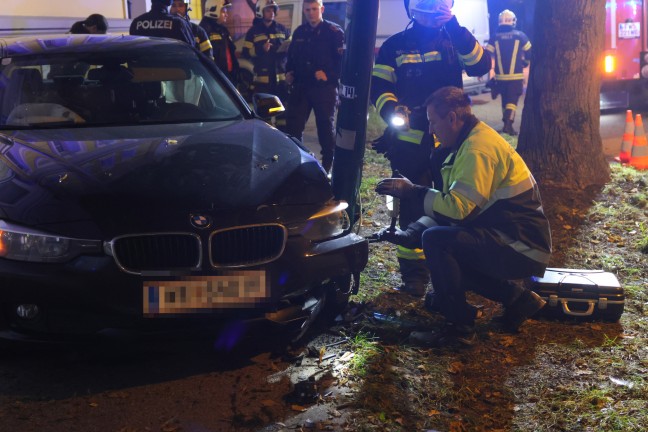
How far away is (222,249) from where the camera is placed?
3805 millimetres

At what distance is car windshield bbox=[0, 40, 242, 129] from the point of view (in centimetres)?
495

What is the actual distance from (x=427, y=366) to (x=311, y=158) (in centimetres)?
127

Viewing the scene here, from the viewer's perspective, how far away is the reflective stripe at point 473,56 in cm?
573

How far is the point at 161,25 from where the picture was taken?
8.61m

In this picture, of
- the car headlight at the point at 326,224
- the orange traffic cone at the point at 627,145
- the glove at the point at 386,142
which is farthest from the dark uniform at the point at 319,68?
the car headlight at the point at 326,224

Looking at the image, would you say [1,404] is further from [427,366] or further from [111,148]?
[427,366]

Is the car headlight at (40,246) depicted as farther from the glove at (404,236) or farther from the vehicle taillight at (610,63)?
the vehicle taillight at (610,63)

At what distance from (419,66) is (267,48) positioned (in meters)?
5.90

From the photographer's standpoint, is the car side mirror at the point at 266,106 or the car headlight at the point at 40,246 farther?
the car side mirror at the point at 266,106

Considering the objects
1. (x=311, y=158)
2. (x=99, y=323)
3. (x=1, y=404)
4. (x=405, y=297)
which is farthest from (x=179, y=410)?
(x=405, y=297)

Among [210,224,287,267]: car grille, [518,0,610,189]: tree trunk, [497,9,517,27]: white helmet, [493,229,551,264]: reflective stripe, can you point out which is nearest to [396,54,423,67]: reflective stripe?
[493,229,551,264]: reflective stripe

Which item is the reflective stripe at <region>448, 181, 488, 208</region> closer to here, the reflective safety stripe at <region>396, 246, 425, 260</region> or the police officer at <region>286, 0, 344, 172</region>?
the reflective safety stripe at <region>396, 246, 425, 260</region>

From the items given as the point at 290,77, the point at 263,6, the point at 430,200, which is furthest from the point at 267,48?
the point at 430,200

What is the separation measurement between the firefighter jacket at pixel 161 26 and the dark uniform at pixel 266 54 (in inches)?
104
